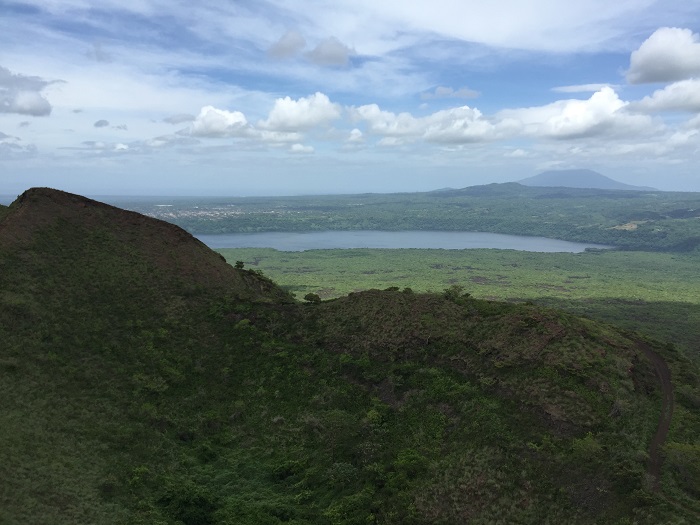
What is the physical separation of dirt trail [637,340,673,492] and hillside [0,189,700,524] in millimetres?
122

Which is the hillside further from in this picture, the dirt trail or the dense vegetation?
the dense vegetation

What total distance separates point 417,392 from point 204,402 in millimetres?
16049

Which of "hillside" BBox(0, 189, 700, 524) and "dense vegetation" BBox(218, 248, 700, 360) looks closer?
"hillside" BBox(0, 189, 700, 524)

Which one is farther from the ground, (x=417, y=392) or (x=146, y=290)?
(x=146, y=290)

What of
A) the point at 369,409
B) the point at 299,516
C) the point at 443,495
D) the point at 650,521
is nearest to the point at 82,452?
the point at 299,516

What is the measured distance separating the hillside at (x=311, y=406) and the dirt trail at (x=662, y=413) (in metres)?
0.12

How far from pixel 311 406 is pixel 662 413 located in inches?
921

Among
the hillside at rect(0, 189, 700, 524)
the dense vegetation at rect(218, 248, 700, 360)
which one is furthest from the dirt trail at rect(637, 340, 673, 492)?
the dense vegetation at rect(218, 248, 700, 360)

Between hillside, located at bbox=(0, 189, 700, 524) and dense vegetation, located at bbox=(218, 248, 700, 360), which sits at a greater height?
hillside, located at bbox=(0, 189, 700, 524)

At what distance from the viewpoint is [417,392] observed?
34.2 m

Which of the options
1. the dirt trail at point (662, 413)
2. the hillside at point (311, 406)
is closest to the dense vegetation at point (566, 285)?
the dirt trail at point (662, 413)

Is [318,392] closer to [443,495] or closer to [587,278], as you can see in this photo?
[443,495]

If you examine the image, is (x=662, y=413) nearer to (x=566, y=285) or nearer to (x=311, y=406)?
(x=311, y=406)

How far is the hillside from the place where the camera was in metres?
25.0
